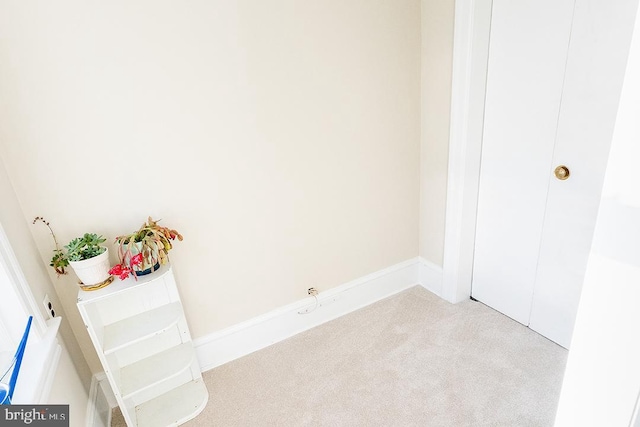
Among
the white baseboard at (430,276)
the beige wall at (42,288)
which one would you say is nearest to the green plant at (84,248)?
the beige wall at (42,288)

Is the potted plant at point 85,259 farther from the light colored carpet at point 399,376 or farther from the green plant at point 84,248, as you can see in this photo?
the light colored carpet at point 399,376

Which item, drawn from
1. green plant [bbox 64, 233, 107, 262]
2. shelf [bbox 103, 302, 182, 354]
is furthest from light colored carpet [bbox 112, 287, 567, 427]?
green plant [bbox 64, 233, 107, 262]

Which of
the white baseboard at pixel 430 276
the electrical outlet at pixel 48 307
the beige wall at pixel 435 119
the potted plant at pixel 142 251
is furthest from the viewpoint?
the white baseboard at pixel 430 276

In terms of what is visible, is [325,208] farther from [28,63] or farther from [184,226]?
[28,63]

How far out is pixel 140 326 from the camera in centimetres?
159

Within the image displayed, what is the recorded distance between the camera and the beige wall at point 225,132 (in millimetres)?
1359

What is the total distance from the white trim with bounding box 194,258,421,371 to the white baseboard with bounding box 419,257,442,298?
40 millimetres

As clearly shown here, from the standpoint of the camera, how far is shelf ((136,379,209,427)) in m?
1.63

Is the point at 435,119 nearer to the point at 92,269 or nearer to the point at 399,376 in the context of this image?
the point at 399,376

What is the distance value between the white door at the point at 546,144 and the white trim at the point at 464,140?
58 mm

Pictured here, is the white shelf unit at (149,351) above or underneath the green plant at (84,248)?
underneath

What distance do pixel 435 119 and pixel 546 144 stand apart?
0.61 m

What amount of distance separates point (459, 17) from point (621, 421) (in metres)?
1.82

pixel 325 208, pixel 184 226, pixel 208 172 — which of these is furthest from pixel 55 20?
pixel 325 208
